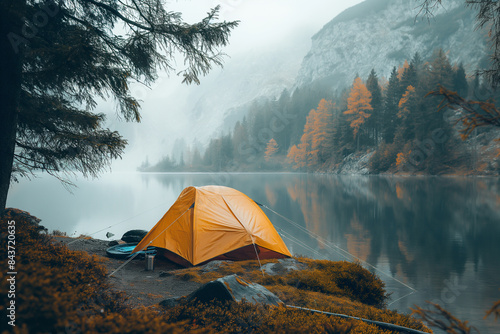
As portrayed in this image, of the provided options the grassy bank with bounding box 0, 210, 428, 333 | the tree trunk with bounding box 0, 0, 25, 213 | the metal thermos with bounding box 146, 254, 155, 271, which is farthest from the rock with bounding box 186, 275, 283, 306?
the tree trunk with bounding box 0, 0, 25, 213

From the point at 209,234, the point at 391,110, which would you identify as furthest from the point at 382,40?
the point at 209,234

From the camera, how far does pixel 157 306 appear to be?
179 inches

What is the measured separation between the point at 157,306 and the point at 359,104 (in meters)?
57.5

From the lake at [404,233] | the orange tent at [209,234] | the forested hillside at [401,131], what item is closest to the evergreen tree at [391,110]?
the forested hillside at [401,131]

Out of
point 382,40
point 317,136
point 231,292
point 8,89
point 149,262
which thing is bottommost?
point 149,262

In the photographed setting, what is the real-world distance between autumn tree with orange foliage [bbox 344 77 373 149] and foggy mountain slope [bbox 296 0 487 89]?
34723mm

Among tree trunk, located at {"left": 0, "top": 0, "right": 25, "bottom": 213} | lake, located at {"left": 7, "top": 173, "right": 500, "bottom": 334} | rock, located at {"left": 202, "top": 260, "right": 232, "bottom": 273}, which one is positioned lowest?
lake, located at {"left": 7, "top": 173, "right": 500, "bottom": 334}

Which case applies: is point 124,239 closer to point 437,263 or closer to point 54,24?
point 54,24

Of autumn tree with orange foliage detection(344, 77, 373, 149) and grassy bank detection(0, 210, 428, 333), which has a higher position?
autumn tree with orange foliage detection(344, 77, 373, 149)

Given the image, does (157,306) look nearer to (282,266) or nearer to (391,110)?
(282,266)

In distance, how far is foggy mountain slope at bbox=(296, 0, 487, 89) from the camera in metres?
88.8

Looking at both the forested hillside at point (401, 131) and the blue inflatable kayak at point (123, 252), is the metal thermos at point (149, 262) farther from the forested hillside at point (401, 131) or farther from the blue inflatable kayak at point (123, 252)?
the forested hillside at point (401, 131)

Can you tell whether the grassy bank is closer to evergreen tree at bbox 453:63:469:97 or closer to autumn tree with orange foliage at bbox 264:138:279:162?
evergreen tree at bbox 453:63:469:97

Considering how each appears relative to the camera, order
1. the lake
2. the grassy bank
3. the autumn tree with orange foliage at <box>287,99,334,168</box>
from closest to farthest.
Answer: the grassy bank < the lake < the autumn tree with orange foliage at <box>287,99,334,168</box>
